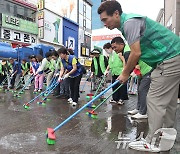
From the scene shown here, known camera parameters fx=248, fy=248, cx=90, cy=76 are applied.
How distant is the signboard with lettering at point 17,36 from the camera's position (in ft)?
71.2

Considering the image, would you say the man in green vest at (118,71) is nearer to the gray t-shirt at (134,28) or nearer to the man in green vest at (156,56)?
the man in green vest at (156,56)

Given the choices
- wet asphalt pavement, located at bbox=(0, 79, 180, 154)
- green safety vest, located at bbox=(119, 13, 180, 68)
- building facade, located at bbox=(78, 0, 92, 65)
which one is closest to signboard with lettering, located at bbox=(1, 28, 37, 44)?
building facade, located at bbox=(78, 0, 92, 65)

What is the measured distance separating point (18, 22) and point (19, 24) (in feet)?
0.67

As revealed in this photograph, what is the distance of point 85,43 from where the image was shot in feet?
141

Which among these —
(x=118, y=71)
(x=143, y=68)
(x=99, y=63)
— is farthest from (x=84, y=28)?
(x=143, y=68)

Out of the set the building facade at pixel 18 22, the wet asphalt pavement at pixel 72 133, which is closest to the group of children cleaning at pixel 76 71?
the wet asphalt pavement at pixel 72 133

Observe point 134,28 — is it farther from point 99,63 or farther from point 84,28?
point 84,28

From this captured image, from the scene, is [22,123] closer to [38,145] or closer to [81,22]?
[38,145]

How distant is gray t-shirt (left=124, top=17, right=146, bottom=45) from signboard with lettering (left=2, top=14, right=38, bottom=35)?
20.5m

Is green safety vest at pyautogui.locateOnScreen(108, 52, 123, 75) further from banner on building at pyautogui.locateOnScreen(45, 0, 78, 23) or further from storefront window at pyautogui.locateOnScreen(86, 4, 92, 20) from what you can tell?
storefront window at pyautogui.locateOnScreen(86, 4, 92, 20)

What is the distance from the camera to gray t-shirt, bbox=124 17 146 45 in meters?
2.65

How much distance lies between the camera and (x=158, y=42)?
281 centimetres

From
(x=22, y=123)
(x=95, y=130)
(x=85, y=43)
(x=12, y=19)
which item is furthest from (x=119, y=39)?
(x=85, y=43)

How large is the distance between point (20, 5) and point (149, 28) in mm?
23516
